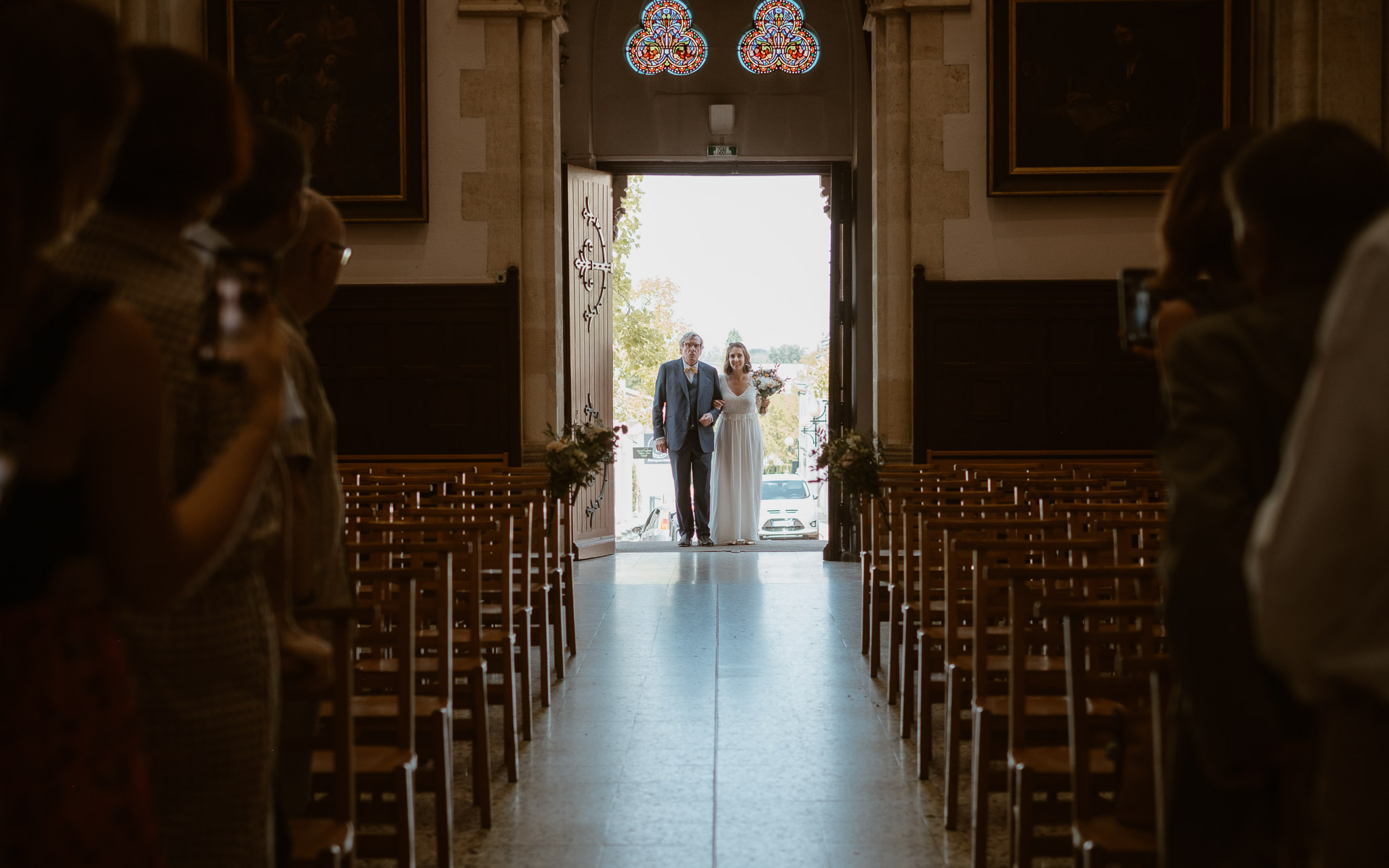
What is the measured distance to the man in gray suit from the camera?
11617 mm

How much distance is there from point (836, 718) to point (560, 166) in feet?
21.7

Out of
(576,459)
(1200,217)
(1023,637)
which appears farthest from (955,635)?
(576,459)

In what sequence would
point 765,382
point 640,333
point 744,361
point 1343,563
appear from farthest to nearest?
point 640,333 < point 765,382 < point 744,361 < point 1343,563

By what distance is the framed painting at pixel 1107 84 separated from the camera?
930cm

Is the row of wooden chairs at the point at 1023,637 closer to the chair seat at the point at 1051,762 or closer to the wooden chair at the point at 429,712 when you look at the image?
the chair seat at the point at 1051,762

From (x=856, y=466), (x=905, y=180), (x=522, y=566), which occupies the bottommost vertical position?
(x=522, y=566)

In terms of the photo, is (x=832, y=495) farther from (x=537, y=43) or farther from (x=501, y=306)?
(x=537, y=43)

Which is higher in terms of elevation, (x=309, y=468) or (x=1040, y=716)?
(x=309, y=468)

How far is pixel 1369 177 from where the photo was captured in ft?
4.77

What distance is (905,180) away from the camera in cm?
960

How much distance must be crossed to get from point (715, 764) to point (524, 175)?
6455mm

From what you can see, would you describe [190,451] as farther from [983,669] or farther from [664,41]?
[664,41]

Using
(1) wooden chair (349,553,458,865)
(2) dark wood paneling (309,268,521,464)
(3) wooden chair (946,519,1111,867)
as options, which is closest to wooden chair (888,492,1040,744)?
(3) wooden chair (946,519,1111,867)

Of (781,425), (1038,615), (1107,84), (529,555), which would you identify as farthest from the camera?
(781,425)
